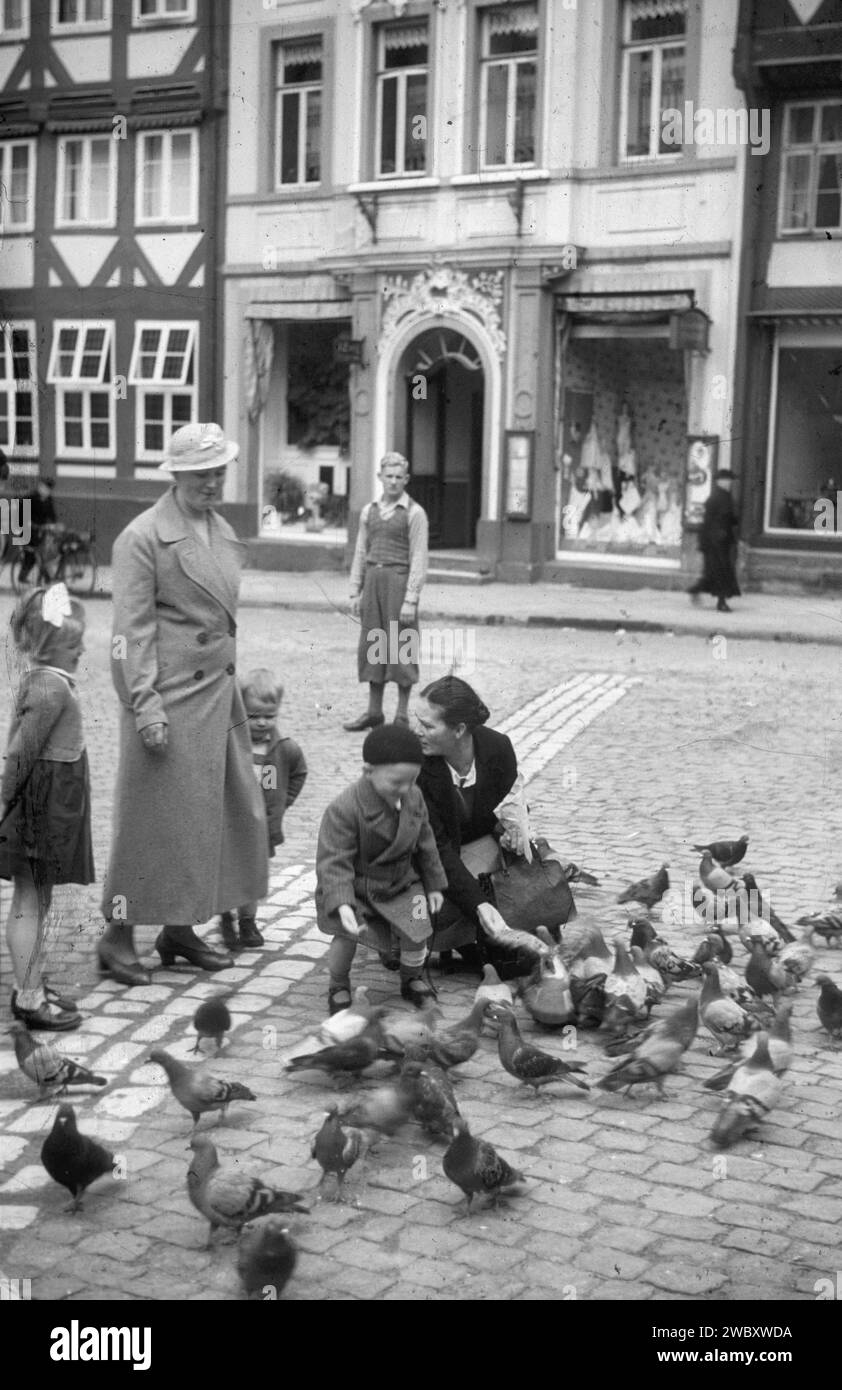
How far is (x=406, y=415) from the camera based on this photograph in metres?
24.8

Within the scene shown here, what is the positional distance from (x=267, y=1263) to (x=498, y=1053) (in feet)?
5.91

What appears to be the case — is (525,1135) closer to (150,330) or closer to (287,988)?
(287,988)

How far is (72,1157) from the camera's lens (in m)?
4.33

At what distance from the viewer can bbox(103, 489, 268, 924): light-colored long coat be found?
6.16 m

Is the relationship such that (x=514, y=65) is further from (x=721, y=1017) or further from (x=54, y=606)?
(x=721, y=1017)

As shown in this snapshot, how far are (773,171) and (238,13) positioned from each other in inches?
266

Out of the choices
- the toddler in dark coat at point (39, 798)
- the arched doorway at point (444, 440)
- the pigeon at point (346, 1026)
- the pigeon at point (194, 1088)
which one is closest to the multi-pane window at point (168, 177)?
the arched doorway at point (444, 440)

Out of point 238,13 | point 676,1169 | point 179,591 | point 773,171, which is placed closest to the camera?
point 676,1169

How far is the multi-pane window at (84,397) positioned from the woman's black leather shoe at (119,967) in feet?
65.0

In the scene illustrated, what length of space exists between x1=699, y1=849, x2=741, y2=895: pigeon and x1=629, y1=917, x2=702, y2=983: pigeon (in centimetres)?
106

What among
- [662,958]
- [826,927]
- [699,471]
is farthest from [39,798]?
[699,471]

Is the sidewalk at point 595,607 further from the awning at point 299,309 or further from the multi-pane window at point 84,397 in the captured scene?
the awning at point 299,309

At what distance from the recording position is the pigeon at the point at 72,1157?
433 cm
